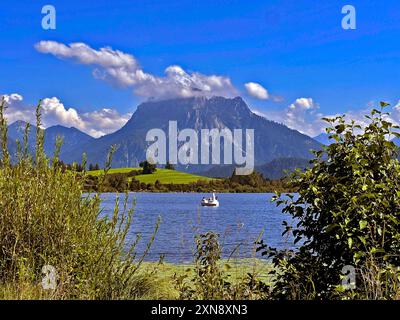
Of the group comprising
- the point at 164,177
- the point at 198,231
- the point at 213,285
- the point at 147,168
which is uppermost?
the point at 147,168

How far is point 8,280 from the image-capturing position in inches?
282

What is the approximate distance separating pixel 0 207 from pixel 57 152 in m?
1.20

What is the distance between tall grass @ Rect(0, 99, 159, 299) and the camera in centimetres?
691

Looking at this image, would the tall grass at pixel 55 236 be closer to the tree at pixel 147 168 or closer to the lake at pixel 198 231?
the lake at pixel 198 231

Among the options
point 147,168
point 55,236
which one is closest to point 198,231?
point 55,236

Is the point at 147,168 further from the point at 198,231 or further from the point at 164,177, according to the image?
the point at 198,231

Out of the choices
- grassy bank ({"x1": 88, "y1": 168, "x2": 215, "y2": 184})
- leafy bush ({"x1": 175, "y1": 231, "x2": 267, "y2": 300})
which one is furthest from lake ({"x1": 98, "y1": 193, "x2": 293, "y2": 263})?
grassy bank ({"x1": 88, "y1": 168, "x2": 215, "y2": 184})

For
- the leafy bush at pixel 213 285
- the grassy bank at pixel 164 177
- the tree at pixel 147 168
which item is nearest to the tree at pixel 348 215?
the leafy bush at pixel 213 285

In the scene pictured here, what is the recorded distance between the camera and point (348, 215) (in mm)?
6723

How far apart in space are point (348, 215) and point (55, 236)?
13.3 ft

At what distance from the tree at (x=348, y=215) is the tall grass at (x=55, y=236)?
2441mm

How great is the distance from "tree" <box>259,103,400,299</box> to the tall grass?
8.01ft

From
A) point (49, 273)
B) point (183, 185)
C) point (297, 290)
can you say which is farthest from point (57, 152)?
point (183, 185)

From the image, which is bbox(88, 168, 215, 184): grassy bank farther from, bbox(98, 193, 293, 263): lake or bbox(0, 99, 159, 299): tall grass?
bbox(0, 99, 159, 299): tall grass
